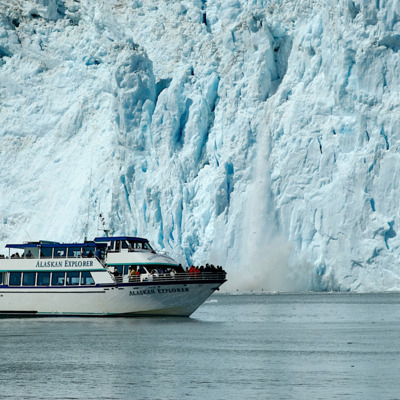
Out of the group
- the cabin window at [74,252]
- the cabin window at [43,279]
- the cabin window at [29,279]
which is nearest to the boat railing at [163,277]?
the cabin window at [74,252]

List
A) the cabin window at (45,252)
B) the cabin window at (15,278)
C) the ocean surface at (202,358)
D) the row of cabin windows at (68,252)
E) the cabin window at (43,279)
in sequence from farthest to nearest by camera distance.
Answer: the cabin window at (15,278) < the cabin window at (45,252) < the cabin window at (43,279) < the row of cabin windows at (68,252) < the ocean surface at (202,358)

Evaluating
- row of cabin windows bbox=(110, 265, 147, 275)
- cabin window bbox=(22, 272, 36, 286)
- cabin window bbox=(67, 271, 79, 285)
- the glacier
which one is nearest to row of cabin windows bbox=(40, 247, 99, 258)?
cabin window bbox=(67, 271, 79, 285)

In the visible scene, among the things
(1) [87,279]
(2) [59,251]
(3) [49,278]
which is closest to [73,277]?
(1) [87,279]

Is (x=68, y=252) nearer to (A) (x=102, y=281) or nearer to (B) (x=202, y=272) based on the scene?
(A) (x=102, y=281)

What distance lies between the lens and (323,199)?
5472 centimetres

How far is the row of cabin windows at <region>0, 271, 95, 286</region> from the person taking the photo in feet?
118

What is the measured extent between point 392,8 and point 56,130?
28.5 m

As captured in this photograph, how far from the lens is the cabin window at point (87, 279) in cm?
3569

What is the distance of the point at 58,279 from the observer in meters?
36.3

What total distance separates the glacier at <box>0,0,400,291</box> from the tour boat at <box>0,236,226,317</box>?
19.2 m

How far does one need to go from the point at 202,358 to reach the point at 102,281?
13.7m

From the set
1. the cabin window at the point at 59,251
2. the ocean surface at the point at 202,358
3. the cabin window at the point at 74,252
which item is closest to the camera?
the ocean surface at the point at 202,358

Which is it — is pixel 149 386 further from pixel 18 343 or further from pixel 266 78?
pixel 266 78

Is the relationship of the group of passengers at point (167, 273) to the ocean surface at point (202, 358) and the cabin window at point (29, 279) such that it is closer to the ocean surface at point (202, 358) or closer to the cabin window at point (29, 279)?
the ocean surface at point (202, 358)
